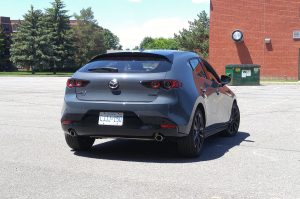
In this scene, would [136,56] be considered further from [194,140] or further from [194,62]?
[194,140]

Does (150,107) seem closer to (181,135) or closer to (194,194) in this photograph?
(181,135)

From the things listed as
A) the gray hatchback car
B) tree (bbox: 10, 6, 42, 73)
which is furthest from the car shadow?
tree (bbox: 10, 6, 42, 73)

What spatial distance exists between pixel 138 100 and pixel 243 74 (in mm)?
28506

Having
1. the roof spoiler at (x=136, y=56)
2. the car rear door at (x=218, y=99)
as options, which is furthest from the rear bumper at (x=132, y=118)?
the car rear door at (x=218, y=99)

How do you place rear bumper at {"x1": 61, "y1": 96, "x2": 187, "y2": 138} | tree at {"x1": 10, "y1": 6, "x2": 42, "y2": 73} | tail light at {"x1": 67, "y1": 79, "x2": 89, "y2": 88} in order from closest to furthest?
rear bumper at {"x1": 61, "y1": 96, "x2": 187, "y2": 138}
tail light at {"x1": 67, "y1": 79, "x2": 89, "y2": 88}
tree at {"x1": 10, "y1": 6, "x2": 42, "y2": 73}

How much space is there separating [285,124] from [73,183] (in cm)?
717

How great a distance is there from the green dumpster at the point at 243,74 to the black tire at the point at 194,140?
27059mm

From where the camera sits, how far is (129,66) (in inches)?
283

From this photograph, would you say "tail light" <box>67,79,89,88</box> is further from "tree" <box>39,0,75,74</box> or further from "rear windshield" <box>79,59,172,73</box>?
"tree" <box>39,0,75,74</box>

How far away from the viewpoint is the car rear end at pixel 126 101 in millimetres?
6797

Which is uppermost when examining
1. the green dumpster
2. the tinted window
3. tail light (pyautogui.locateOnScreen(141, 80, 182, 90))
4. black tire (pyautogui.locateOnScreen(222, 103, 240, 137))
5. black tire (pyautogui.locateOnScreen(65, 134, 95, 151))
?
the tinted window

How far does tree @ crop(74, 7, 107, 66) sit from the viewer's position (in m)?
99.1

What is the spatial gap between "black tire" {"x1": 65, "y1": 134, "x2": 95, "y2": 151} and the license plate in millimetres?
794

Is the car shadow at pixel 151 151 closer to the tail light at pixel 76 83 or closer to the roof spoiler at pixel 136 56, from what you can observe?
the tail light at pixel 76 83
